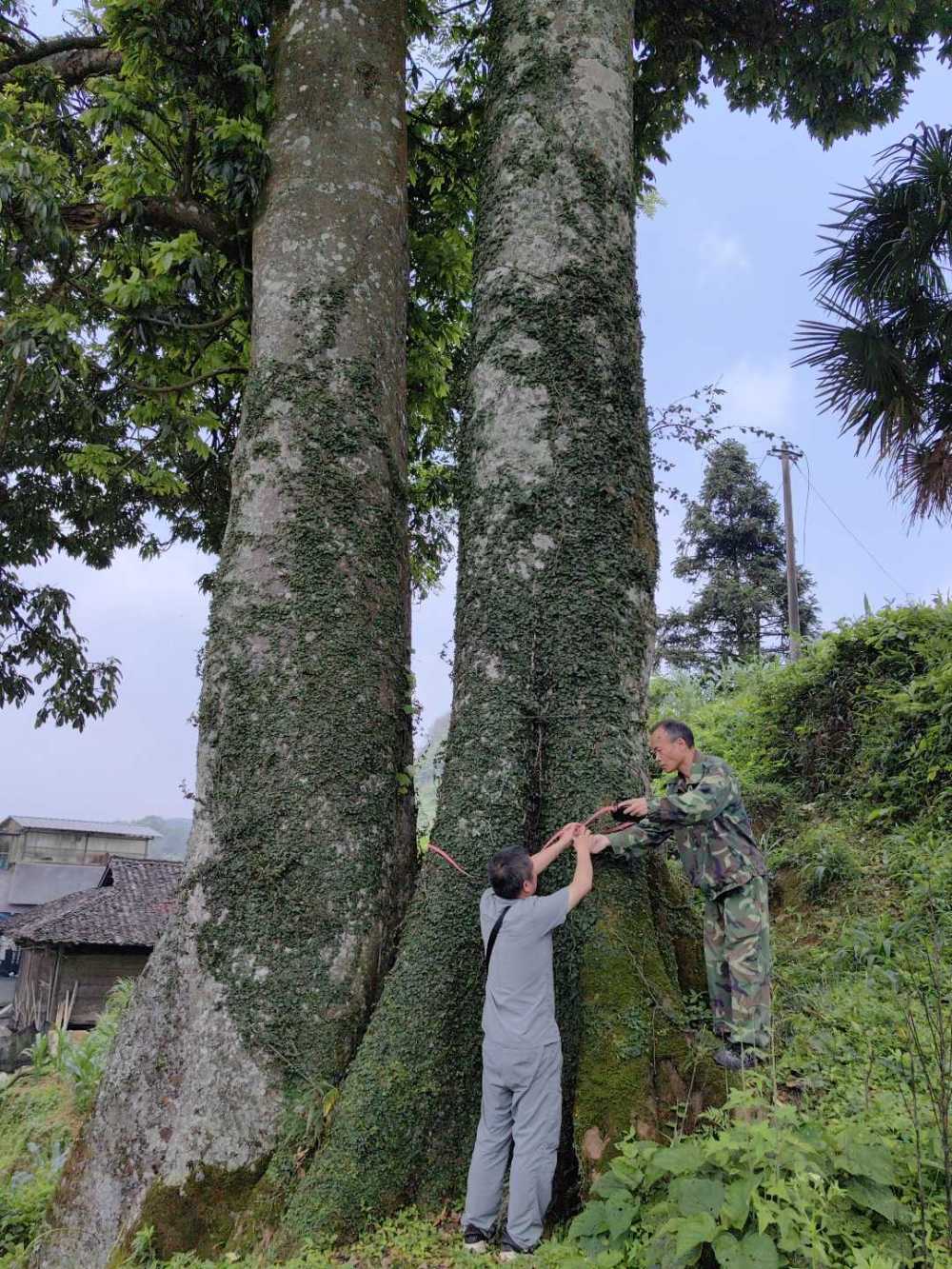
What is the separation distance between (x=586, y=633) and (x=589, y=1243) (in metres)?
2.32

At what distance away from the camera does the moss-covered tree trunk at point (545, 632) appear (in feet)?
11.4

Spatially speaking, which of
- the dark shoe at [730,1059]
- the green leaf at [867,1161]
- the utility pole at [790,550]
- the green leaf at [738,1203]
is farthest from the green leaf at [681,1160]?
the utility pole at [790,550]

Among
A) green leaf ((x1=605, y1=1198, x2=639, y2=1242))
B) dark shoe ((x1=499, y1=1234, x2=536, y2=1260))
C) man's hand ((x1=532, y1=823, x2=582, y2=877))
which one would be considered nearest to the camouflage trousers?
man's hand ((x1=532, y1=823, x2=582, y2=877))

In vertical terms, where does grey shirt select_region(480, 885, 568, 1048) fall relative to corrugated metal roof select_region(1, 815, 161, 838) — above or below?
below

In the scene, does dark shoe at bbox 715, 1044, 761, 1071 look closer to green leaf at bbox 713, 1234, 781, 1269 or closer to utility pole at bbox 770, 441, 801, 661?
green leaf at bbox 713, 1234, 781, 1269

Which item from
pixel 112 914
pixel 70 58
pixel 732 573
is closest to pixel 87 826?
pixel 112 914

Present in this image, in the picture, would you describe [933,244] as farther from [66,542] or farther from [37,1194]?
[66,542]

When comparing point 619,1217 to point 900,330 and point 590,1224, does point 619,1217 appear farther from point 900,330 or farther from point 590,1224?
point 900,330

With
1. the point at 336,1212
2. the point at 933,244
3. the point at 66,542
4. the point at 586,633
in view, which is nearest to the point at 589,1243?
the point at 336,1212

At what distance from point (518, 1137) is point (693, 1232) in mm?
1074

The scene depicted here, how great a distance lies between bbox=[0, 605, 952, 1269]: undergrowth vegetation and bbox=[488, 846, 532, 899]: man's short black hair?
983mm

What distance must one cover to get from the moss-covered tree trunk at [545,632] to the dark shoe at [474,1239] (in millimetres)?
226

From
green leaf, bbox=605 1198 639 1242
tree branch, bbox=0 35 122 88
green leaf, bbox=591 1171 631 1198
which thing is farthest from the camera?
tree branch, bbox=0 35 122 88

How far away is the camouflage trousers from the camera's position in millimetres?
3900
